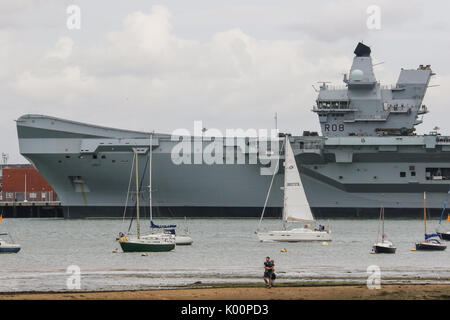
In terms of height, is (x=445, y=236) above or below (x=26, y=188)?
below

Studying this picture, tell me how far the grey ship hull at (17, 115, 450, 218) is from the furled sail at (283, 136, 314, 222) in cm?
1519

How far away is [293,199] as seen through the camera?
46281 millimetres

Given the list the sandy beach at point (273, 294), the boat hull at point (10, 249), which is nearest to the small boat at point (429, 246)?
the sandy beach at point (273, 294)

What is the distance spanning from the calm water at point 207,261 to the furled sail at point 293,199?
153cm

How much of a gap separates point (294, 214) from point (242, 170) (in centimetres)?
1708

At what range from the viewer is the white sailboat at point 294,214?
148ft

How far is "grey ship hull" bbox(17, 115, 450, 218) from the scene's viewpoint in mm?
62138

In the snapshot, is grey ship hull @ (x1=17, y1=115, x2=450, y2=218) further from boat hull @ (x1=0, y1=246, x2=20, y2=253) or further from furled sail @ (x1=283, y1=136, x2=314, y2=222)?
boat hull @ (x1=0, y1=246, x2=20, y2=253)

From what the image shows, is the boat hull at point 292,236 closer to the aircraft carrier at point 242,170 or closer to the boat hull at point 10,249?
the boat hull at point 10,249

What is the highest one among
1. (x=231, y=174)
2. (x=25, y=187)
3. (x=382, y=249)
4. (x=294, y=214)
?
(x=231, y=174)
